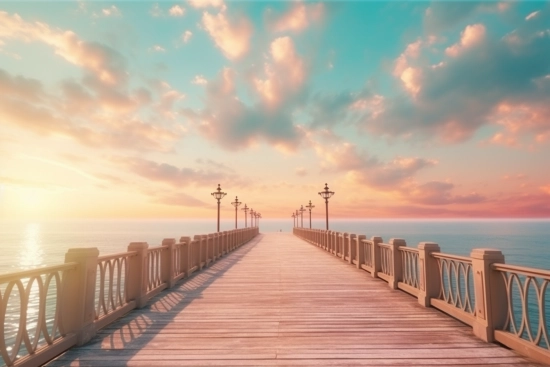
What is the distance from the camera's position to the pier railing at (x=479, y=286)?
5.00 m

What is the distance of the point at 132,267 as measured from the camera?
7.94 m

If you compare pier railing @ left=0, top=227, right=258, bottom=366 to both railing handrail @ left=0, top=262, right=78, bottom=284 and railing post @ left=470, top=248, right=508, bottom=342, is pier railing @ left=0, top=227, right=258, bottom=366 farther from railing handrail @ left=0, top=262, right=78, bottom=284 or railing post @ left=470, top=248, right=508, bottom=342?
railing post @ left=470, top=248, right=508, bottom=342

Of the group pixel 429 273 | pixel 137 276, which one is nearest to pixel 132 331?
pixel 137 276

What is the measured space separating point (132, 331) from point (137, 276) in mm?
2000

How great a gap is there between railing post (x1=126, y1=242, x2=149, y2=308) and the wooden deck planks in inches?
12.5

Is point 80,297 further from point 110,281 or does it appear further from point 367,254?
point 367,254

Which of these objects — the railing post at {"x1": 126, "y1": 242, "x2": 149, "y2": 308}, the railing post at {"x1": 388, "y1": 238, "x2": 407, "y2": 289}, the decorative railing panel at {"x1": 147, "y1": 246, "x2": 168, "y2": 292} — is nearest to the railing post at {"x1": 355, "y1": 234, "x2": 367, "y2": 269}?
the railing post at {"x1": 388, "y1": 238, "x2": 407, "y2": 289}

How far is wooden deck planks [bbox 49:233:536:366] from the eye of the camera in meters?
4.97

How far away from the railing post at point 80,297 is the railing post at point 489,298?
6577 millimetres

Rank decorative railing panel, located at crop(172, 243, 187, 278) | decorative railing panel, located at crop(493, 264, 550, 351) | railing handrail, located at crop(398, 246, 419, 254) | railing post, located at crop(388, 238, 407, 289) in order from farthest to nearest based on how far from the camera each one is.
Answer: decorative railing panel, located at crop(172, 243, 187, 278)
railing post, located at crop(388, 238, 407, 289)
railing handrail, located at crop(398, 246, 419, 254)
decorative railing panel, located at crop(493, 264, 550, 351)

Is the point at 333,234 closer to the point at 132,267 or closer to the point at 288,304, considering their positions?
the point at 288,304

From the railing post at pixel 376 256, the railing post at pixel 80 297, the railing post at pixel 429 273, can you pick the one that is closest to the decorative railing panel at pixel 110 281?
the railing post at pixel 80 297

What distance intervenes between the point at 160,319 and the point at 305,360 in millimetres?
3476

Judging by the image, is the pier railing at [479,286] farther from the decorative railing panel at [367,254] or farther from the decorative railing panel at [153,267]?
the decorative railing panel at [153,267]
